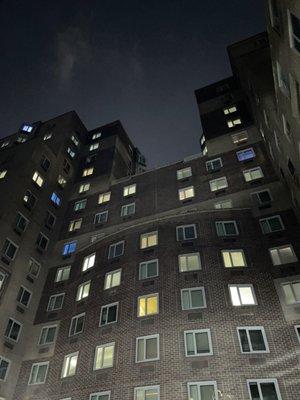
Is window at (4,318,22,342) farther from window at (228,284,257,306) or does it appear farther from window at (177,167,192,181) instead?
window at (177,167,192,181)

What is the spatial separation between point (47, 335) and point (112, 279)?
7.73 metres

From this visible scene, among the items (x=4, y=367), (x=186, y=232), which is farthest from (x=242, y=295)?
(x=4, y=367)

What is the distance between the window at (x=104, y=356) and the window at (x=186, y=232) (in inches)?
390

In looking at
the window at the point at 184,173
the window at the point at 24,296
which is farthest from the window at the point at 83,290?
the window at the point at 184,173

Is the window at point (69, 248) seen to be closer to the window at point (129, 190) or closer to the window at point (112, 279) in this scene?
the window at point (129, 190)

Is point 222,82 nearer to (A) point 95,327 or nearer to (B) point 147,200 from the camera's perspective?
(B) point 147,200

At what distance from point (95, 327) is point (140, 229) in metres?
9.16

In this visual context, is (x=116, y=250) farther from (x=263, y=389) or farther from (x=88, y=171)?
(x=88, y=171)

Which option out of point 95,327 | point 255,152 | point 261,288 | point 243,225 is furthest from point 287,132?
point 95,327

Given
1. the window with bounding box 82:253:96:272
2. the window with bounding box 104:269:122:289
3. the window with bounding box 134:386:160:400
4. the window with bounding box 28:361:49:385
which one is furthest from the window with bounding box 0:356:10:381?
the window with bounding box 134:386:160:400

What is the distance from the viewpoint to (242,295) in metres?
22.5

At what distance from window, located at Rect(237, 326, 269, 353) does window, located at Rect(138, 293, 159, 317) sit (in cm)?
596

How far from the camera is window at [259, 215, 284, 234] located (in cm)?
2653

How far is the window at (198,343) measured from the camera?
66.5ft
